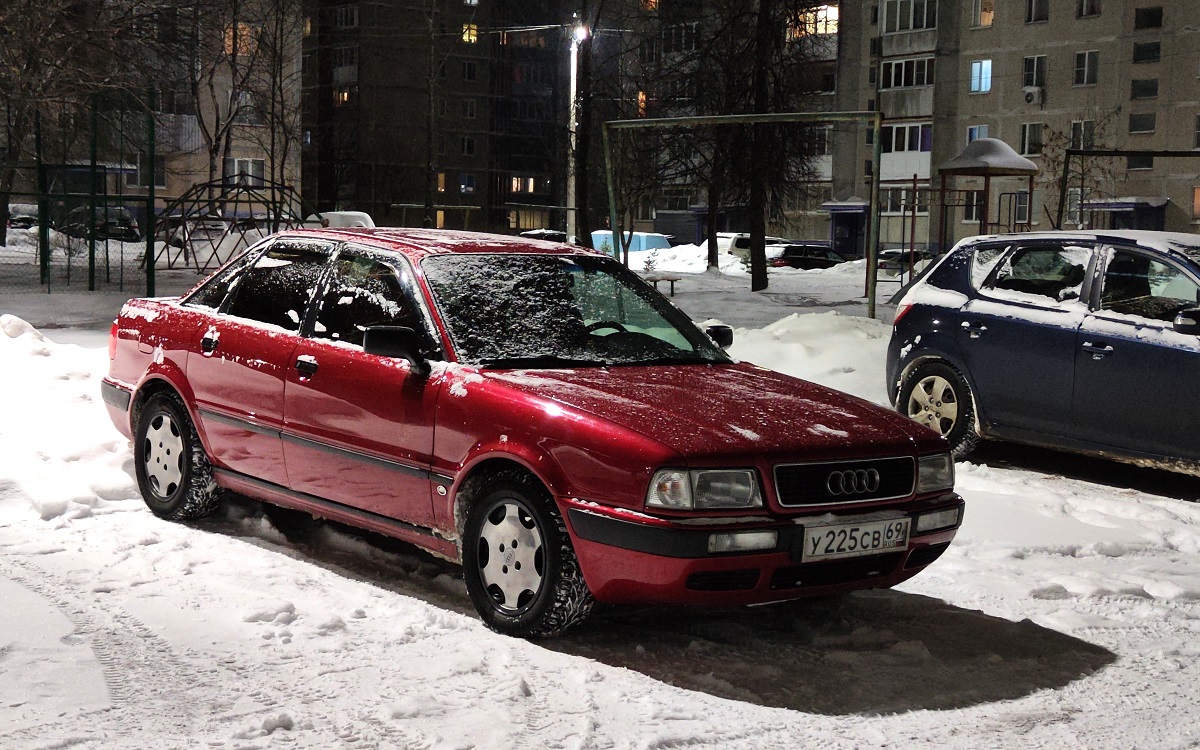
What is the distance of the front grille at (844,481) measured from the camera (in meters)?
4.91

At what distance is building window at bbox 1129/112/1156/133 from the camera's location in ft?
185

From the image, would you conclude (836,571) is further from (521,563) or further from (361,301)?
(361,301)

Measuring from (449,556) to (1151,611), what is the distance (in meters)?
2.91

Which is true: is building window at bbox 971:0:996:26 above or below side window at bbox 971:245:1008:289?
above

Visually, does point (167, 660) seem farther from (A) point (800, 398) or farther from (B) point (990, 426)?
(B) point (990, 426)

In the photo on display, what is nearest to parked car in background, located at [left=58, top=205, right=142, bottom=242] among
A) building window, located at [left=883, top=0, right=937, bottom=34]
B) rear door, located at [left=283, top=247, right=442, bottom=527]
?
rear door, located at [left=283, top=247, right=442, bottom=527]

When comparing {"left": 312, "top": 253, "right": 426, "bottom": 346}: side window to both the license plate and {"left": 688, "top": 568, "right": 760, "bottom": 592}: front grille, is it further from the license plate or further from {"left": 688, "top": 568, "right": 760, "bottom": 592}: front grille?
the license plate

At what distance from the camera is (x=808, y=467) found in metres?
4.95

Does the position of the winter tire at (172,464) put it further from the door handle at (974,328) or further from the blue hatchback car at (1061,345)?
the door handle at (974,328)

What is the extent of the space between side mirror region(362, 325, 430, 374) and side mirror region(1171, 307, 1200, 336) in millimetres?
4870

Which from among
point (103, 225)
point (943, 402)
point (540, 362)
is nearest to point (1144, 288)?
point (943, 402)

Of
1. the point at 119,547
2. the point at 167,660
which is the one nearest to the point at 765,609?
the point at 167,660

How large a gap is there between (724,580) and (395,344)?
1.63 meters

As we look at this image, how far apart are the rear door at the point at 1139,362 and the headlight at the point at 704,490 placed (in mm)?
4502
